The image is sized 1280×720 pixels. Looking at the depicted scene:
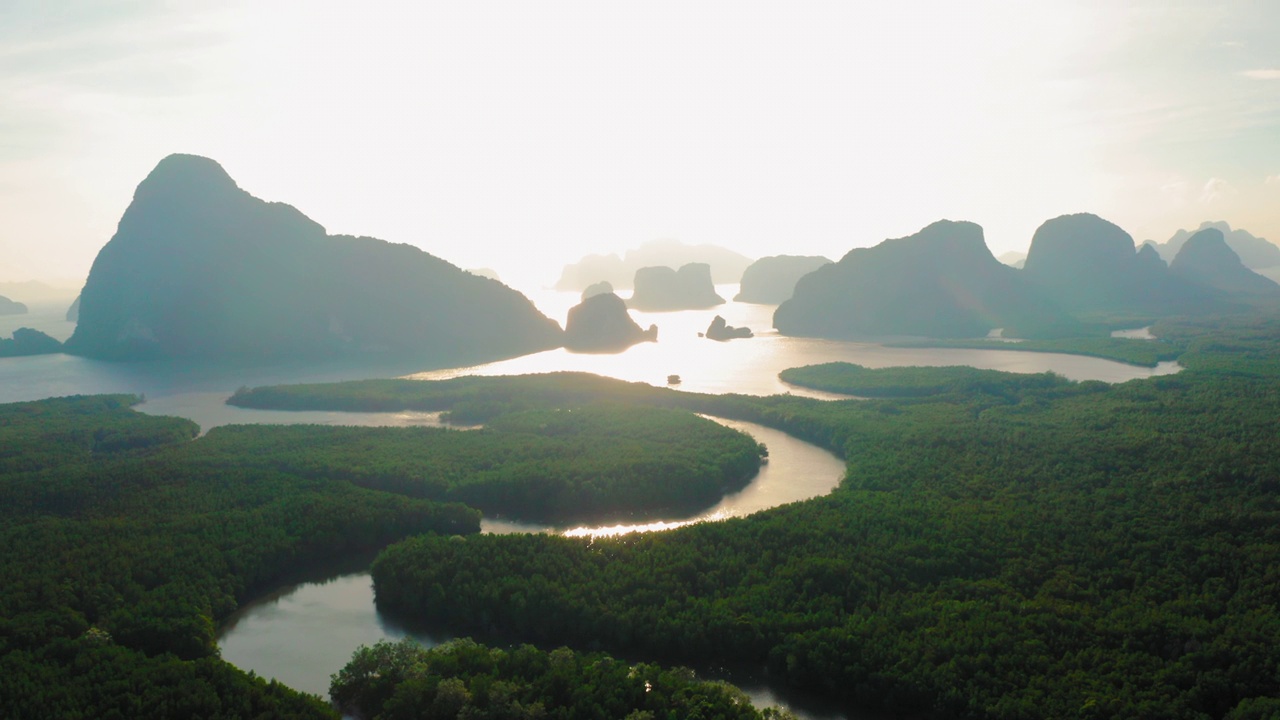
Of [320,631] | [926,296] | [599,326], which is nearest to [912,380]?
[599,326]

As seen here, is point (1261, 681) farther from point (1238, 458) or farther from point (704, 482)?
point (704, 482)

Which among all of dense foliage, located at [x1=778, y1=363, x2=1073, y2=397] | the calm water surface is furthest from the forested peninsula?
dense foliage, located at [x1=778, y1=363, x2=1073, y2=397]

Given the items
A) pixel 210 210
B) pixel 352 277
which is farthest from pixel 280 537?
pixel 210 210

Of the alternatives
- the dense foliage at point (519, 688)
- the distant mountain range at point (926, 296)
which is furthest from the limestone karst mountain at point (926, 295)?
the dense foliage at point (519, 688)

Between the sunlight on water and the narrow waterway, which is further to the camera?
the sunlight on water

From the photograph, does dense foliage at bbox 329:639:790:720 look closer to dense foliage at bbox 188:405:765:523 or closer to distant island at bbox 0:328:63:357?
dense foliage at bbox 188:405:765:523

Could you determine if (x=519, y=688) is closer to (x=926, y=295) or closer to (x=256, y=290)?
(x=256, y=290)
